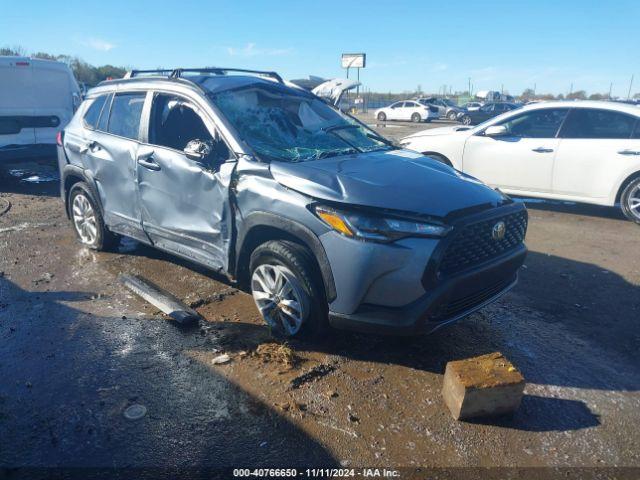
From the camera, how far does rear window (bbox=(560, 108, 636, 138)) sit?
6.66 metres

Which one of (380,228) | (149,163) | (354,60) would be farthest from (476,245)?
(354,60)

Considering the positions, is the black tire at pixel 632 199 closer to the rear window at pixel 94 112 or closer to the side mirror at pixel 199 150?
the side mirror at pixel 199 150

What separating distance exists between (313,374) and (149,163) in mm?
2409

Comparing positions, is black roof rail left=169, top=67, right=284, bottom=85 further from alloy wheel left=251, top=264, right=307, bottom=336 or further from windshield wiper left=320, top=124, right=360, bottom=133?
alloy wheel left=251, top=264, right=307, bottom=336

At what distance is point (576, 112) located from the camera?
701 cm

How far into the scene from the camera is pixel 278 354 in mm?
3365

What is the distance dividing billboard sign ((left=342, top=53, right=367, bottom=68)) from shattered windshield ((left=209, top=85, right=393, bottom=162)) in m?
44.9

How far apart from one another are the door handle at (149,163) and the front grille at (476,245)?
2.63 metres

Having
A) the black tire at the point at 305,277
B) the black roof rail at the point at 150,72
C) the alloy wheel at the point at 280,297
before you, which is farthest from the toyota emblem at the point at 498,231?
the black roof rail at the point at 150,72

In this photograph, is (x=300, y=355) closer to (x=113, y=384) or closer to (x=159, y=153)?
(x=113, y=384)

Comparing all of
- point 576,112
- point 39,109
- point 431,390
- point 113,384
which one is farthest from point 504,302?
point 39,109

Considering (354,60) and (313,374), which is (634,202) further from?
(354,60)

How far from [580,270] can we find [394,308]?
3.15 meters

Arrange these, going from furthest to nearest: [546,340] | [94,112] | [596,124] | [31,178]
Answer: [31,178] → [596,124] → [94,112] → [546,340]
